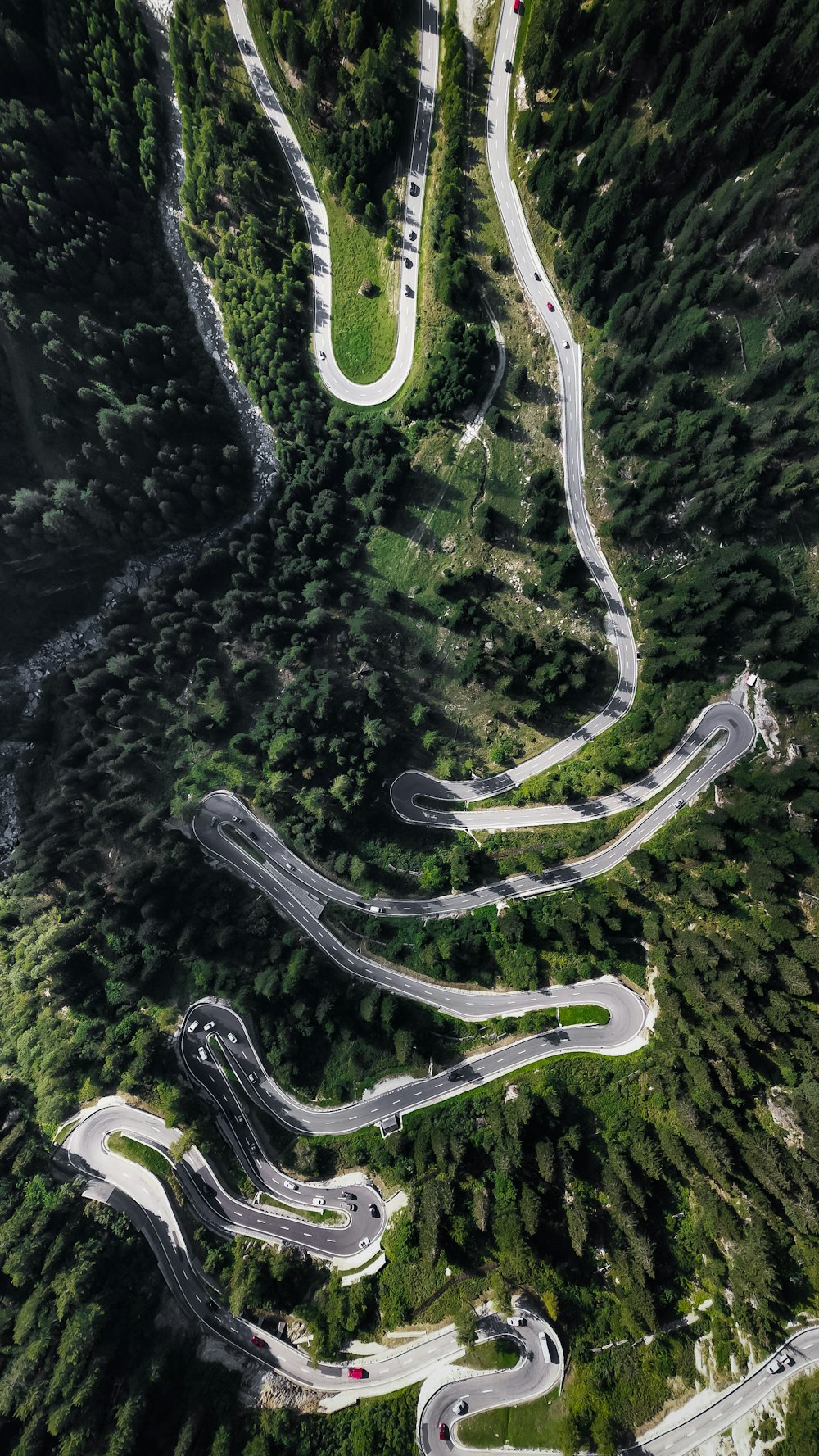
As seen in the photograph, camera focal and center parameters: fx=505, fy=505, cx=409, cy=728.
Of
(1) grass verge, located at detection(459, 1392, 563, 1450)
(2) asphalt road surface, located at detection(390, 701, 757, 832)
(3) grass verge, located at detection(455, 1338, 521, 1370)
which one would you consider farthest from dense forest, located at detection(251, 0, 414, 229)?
(1) grass verge, located at detection(459, 1392, 563, 1450)

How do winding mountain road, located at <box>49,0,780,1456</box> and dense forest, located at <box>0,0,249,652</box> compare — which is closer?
winding mountain road, located at <box>49,0,780,1456</box>

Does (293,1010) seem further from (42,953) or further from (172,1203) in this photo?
(42,953)

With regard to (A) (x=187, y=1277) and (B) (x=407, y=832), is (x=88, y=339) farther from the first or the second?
(A) (x=187, y=1277)

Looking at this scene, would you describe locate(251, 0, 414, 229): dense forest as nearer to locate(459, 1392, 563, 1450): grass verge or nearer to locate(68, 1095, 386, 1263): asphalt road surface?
locate(68, 1095, 386, 1263): asphalt road surface

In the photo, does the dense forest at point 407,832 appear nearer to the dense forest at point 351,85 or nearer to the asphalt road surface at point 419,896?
the asphalt road surface at point 419,896

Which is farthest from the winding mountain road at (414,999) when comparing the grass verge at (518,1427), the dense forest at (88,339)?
the dense forest at (88,339)
